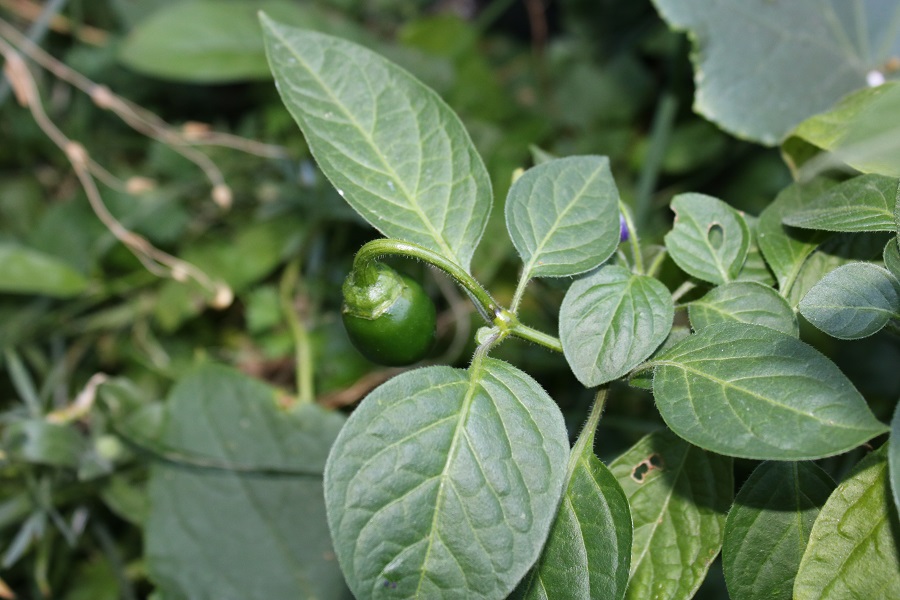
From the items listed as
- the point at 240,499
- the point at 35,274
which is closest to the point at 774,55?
the point at 240,499

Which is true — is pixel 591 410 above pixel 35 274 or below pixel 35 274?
above

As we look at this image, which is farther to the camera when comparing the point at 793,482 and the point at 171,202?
the point at 171,202

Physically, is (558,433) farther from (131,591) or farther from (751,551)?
(131,591)

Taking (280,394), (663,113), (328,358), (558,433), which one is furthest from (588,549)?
(663,113)

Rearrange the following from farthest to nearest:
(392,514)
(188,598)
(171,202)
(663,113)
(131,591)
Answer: (171,202)
(663,113)
(131,591)
(188,598)
(392,514)

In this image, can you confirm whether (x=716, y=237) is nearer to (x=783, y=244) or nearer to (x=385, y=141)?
(x=783, y=244)

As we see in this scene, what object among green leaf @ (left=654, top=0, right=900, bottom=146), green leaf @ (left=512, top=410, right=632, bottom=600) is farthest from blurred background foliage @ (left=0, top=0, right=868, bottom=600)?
green leaf @ (left=512, top=410, right=632, bottom=600)
